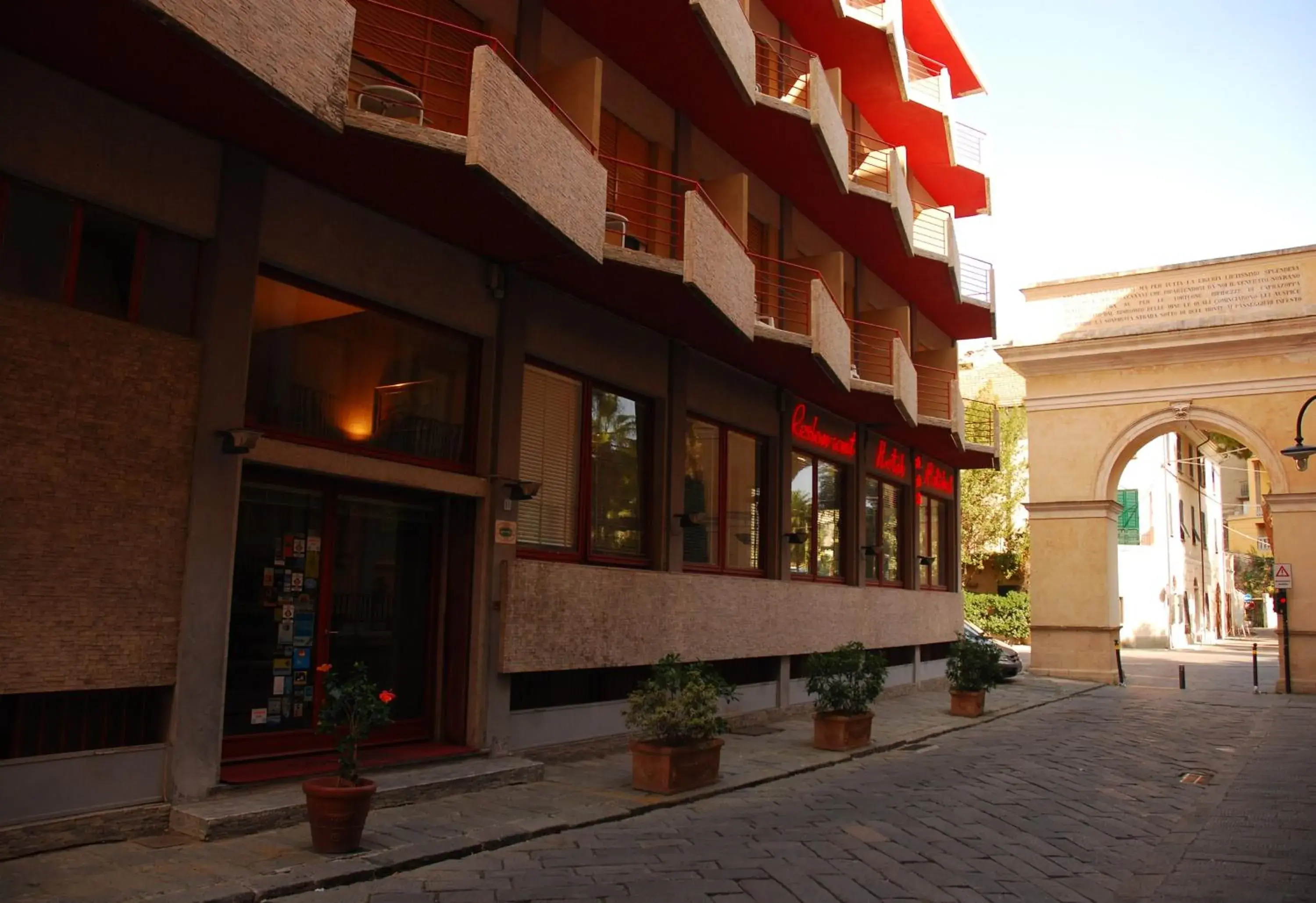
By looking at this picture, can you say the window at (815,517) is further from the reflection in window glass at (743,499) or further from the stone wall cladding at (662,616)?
the reflection in window glass at (743,499)

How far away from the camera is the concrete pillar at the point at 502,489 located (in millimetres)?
10516

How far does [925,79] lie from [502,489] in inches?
634

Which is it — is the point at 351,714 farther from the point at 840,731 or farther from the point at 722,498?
the point at 722,498

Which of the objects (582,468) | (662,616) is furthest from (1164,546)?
(582,468)

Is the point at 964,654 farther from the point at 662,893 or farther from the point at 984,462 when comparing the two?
the point at 662,893

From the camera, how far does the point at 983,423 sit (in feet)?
86.5

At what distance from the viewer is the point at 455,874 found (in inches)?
271

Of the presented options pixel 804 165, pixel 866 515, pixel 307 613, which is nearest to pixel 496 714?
pixel 307 613

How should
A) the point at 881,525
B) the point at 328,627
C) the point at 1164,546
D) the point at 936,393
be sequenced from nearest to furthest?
the point at 328,627 → the point at 881,525 → the point at 936,393 → the point at 1164,546

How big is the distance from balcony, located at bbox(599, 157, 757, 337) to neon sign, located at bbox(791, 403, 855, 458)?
367 centimetres

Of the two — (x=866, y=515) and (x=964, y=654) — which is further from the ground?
(x=866, y=515)

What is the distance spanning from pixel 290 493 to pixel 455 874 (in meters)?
3.83

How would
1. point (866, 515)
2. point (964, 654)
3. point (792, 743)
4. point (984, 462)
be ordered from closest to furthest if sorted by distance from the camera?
point (792, 743) < point (964, 654) < point (866, 515) < point (984, 462)

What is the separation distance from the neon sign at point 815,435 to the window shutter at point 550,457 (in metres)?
5.90
